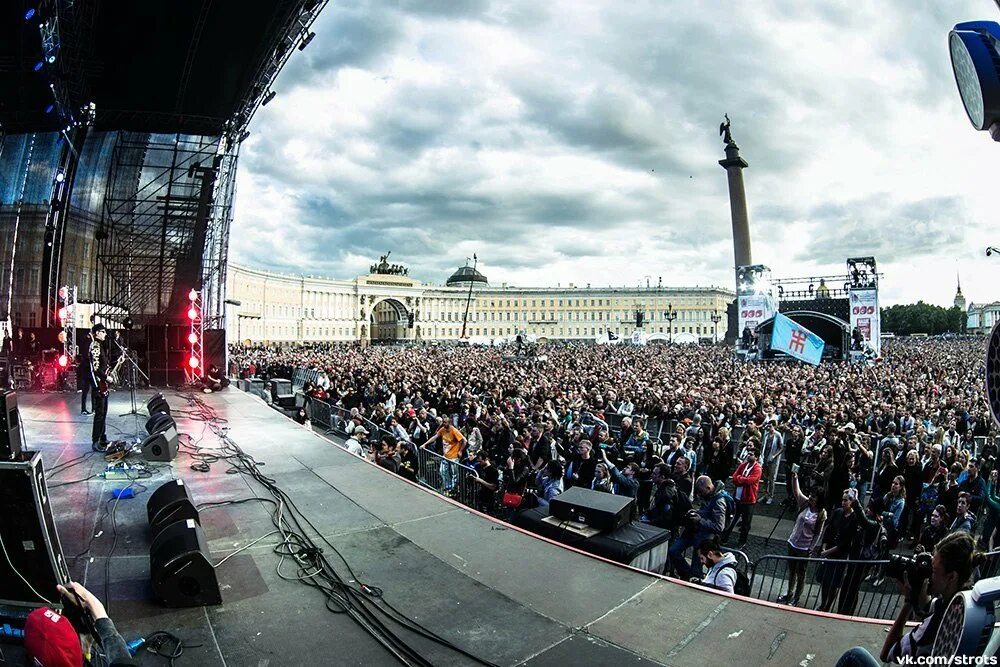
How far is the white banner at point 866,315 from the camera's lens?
3566cm

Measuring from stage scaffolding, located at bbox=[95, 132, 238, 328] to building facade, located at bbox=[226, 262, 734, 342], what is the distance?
102m

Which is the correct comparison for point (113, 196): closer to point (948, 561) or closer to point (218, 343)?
point (218, 343)

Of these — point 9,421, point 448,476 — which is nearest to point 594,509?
point 448,476

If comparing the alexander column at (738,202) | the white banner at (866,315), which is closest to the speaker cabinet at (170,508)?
the white banner at (866,315)

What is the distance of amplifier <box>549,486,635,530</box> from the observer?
5750mm

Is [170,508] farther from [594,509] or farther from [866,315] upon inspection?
[866,315]

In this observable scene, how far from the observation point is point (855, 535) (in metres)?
6.34

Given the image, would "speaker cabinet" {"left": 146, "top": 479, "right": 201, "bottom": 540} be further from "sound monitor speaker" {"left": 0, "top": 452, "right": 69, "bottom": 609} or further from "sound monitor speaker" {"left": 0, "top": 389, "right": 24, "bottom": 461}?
"sound monitor speaker" {"left": 0, "top": 389, "right": 24, "bottom": 461}

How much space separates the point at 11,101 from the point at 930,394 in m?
30.8

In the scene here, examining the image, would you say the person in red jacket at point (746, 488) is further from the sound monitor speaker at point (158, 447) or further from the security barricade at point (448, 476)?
the sound monitor speaker at point (158, 447)

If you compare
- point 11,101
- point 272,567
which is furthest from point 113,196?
point 272,567

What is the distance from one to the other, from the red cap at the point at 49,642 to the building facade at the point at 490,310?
404ft

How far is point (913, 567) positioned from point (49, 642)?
4.31m

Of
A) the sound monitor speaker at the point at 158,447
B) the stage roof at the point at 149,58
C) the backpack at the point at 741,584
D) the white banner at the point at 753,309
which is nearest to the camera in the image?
the backpack at the point at 741,584
